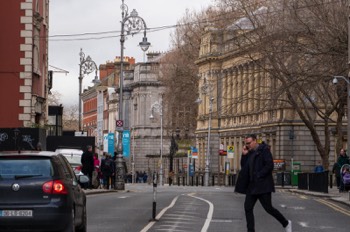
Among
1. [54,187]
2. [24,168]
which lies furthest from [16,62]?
[54,187]

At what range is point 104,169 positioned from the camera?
166 feet

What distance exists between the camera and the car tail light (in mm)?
17453

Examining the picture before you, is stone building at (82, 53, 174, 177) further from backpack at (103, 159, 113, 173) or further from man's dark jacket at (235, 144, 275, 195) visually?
man's dark jacket at (235, 144, 275, 195)

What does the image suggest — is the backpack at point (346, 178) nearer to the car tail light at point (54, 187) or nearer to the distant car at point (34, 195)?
the distant car at point (34, 195)

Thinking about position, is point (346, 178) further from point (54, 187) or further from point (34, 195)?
point (34, 195)

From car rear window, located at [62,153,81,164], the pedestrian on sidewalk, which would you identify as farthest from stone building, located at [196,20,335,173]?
the pedestrian on sidewalk

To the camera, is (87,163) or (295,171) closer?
(87,163)

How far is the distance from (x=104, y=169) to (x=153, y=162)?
90911 millimetres

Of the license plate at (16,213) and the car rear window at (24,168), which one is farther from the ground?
the car rear window at (24,168)

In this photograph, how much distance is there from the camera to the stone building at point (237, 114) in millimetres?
76188

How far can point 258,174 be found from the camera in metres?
19.9

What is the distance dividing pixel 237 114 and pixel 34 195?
78.8 m

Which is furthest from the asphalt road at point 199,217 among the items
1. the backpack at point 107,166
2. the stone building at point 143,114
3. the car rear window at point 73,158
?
the stone building at point 143,114

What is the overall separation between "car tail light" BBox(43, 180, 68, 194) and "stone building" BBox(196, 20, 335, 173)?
41368mm
